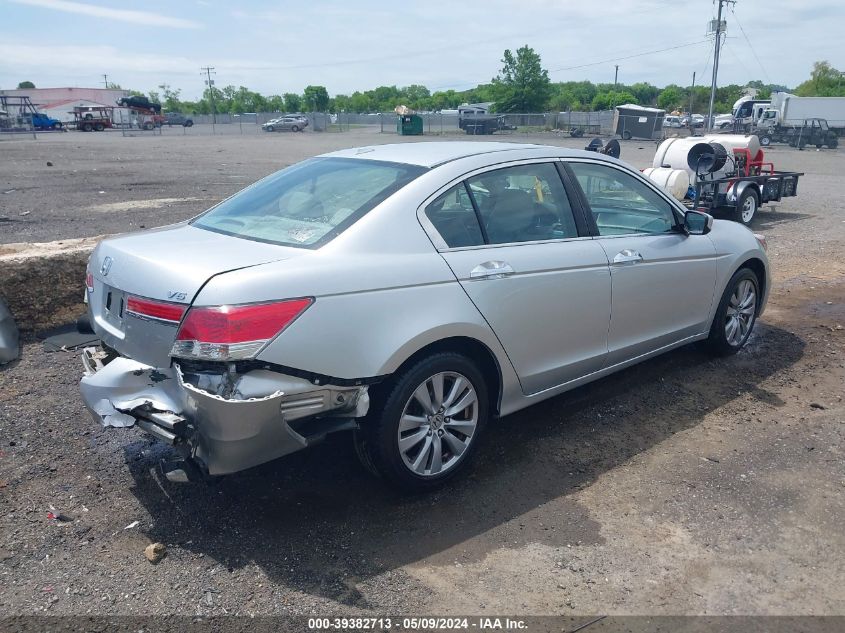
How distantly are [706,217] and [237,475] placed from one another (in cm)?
368

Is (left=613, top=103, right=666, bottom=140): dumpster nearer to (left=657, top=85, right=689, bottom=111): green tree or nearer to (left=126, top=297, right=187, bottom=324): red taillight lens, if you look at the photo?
(left=126, top=297, right=187, bottom=324): red taillight lens

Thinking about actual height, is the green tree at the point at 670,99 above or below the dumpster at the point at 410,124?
above

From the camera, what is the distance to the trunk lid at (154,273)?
3.13 meters

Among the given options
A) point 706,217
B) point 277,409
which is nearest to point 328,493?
point 277,409

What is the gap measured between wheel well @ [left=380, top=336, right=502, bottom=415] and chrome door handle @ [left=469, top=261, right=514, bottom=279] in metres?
0.34

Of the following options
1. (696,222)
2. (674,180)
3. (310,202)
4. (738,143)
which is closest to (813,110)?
(738,143)

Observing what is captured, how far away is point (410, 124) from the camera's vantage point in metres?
56.2

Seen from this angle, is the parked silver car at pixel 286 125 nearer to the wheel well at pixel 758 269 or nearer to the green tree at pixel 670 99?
the green tree at pixel 670 99

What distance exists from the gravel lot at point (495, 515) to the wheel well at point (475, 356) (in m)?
0.47

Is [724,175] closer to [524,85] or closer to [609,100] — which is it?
[524,85]

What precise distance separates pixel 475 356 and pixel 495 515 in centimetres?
85

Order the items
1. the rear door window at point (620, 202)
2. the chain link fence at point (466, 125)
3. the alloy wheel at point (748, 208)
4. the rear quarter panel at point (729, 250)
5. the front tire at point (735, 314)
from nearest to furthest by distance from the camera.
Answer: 1. the rear door window at point (620, 202)
2. the rear quarter panel at point (729, 250)
3. the front tire at point (735, 314)
4. the alloy wheel at point (748, 208)
5. the chain link fence at point (466, 125)

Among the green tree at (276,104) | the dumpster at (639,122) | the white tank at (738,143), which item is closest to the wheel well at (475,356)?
the white tank at (738,143)

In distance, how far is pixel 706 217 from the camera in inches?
200
